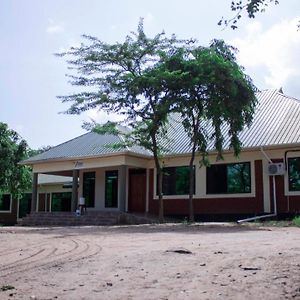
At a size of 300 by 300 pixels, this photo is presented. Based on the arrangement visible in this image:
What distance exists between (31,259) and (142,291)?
3317mm

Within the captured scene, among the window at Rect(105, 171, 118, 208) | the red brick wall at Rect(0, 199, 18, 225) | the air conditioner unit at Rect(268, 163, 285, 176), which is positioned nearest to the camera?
the air conditioner unit at Rect(268, 163, 285, 176)

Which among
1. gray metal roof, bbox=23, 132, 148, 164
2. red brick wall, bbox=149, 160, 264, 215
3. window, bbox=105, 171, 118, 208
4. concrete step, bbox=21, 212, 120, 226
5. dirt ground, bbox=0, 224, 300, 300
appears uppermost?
gray metal roof, bbox=23, 132, 148, 164

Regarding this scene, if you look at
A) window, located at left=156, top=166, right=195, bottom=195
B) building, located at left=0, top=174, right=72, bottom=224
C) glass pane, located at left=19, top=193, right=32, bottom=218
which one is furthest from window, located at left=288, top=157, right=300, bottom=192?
glass pane, located at left=19, top=193, right=32, bottom=218

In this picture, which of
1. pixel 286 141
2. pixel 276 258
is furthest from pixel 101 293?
pixel 286 141

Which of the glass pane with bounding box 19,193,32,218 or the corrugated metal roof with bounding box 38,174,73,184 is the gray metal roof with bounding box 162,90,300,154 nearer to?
the corrugated metal roof with bounding box 38,174,73,184

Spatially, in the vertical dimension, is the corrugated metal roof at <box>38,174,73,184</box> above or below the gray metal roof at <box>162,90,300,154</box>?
below

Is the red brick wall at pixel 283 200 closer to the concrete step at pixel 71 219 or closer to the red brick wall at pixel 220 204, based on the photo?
the red brick wall at pixel 220 204

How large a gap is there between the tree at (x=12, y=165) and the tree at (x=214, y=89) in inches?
701

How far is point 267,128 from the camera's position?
22.8 m

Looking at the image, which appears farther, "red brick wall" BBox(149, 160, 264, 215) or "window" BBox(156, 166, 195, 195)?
"window" BBox(156, 166, 195, 195)

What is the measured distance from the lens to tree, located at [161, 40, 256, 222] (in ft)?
61.9

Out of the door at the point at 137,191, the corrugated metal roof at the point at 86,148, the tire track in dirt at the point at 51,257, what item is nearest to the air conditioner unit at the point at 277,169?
the corrugated metal roof at the point at 86,148

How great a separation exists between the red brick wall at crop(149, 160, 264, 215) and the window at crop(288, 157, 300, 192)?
132cm

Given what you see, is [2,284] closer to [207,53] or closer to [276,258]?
[276,258]
